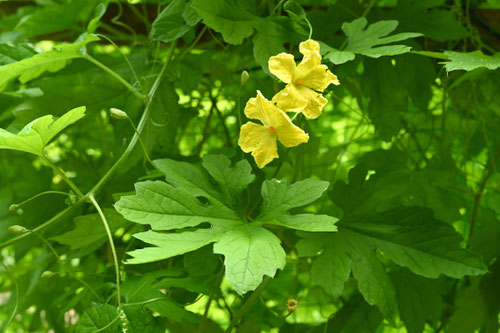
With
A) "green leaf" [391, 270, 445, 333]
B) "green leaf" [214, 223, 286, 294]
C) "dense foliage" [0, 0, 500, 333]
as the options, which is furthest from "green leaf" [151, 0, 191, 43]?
"green leaf" [391, 270, 445, 333]

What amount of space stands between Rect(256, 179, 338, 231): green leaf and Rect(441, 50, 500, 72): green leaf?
8.4 inches

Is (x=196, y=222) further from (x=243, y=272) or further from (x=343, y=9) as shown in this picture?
(x=343, y=9)

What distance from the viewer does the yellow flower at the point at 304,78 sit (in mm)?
639

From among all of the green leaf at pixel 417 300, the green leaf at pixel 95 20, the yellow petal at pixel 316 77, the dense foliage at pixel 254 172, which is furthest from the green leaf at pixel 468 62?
the green leaf at pixel 95 20

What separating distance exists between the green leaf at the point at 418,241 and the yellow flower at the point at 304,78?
282mm

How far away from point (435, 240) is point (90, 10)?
821 millimetres

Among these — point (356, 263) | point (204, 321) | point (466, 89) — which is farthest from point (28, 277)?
point (466, 89)

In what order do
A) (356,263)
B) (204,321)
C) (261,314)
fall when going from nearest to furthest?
(356,263), (204,321), (261,314)

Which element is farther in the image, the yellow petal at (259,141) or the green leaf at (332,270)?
the green leaf at (332,270)

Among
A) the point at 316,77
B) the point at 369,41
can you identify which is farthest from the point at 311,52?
the point at 369,41

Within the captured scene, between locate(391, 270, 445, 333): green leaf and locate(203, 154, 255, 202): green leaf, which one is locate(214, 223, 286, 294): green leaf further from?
locate(391, 270, 445, 333): green leaf

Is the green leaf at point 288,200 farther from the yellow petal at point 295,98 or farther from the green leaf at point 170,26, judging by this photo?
the green leaf at point 170,26

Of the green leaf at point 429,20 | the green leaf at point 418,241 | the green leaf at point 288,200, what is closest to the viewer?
the green leaf at point 288,200

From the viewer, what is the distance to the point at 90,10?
1203mm
